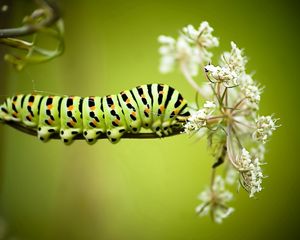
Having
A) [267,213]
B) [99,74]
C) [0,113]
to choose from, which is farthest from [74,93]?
[0,113]

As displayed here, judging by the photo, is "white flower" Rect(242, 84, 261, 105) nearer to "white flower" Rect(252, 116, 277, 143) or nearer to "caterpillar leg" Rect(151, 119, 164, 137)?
"white flower" Rect(252, 116, 277, 143)

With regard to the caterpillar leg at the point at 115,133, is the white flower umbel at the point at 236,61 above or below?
above

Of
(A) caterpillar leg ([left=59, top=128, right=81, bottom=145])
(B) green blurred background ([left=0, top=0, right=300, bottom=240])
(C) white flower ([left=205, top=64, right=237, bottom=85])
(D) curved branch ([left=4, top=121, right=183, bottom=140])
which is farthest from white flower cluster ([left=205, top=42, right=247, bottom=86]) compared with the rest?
(B) green blurred background ([left=0, top=0, right=300, bottom=240])

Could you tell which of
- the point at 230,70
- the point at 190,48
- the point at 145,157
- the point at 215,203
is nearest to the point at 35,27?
the point at 230,70

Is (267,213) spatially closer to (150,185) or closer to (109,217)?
(150,185)

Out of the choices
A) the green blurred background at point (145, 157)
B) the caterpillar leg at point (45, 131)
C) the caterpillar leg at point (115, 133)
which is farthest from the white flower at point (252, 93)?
the green blurred background at point (145, 157)

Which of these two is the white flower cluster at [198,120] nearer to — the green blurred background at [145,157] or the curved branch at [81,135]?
the curved branch at [81,135]

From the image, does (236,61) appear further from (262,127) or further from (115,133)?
(115,133)
